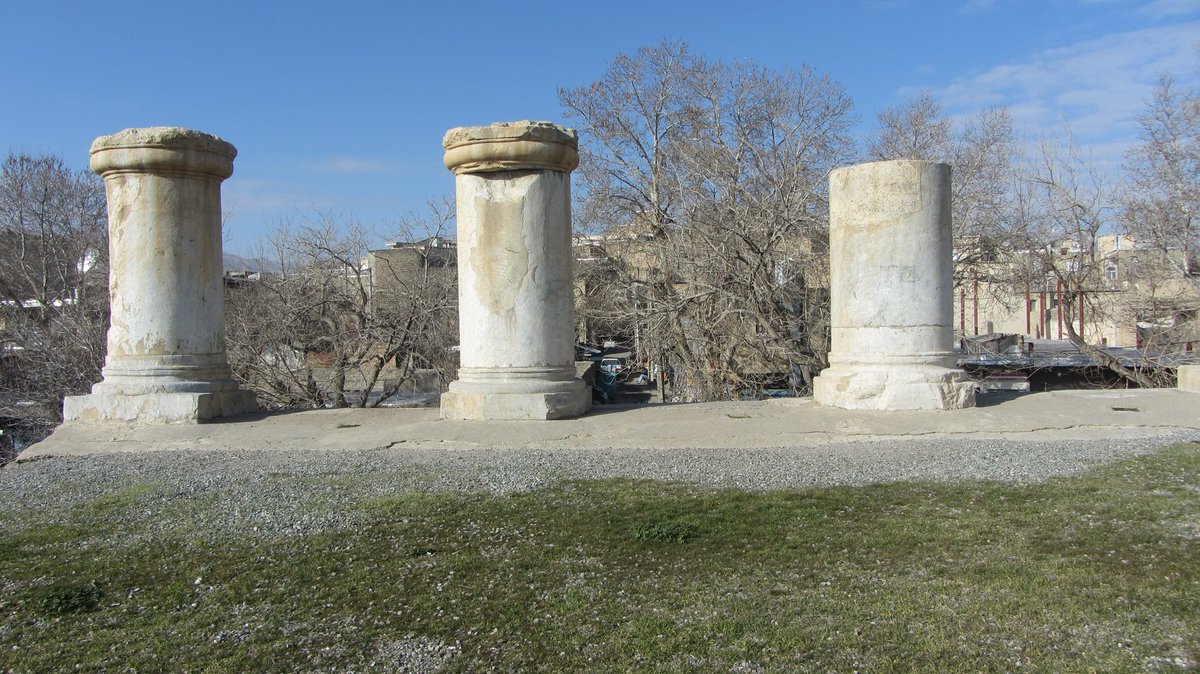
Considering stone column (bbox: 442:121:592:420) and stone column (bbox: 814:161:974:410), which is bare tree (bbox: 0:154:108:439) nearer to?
stone column (bbox: 442:121:592:420)

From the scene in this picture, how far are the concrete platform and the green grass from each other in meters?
2.03

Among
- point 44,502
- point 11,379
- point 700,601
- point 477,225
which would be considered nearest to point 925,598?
point 700,601

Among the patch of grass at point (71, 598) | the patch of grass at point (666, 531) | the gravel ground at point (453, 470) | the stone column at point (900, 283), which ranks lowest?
the patch of grass at point (71, 598)

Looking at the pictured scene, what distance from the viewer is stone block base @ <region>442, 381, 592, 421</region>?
7.69 metres

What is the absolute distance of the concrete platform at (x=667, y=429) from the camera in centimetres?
709

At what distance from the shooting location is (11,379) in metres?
17.7

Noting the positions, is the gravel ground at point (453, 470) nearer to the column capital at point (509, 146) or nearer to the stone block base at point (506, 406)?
the stone block base at point (506, 406)

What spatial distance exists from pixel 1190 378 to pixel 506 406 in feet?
22.2

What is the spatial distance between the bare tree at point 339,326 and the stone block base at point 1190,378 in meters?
9.78

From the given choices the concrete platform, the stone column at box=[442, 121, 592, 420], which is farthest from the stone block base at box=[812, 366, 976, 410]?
the stone column at box=[442, 121, 592, 420]

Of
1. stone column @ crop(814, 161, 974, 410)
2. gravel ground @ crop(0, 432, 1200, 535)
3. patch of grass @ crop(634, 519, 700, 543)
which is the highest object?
stone column @ crop(814, 161, 974, 410)

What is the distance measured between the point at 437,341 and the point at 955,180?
1072 centimetres

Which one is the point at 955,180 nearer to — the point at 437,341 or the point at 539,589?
the point at 437,341

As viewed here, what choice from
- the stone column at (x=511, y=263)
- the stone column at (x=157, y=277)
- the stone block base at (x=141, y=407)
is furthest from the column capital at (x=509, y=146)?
the stone block base at (x=141, y=407)
